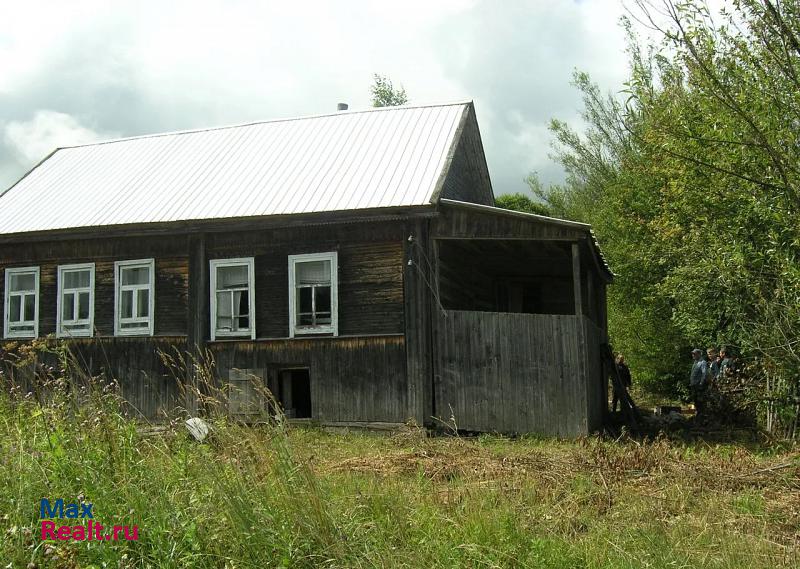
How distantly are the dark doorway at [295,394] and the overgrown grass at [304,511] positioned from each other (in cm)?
686

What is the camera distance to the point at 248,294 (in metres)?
14.4

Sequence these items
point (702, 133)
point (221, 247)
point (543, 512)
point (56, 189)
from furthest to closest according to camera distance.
Answer: point (56, 189) → point (221, 247) → point (702, 133) → point (543, 512)

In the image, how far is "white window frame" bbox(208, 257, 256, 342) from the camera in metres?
14.2

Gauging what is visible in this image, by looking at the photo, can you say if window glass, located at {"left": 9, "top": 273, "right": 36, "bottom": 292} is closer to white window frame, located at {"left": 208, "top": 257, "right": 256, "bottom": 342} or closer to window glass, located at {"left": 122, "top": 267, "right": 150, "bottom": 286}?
window glass, located at {"left": 122, "top": 267, "right": 150, "bottom": 286}

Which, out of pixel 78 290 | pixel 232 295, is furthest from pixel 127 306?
pixel 232 295

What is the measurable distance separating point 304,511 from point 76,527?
5.30 feet

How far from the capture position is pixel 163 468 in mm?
6055

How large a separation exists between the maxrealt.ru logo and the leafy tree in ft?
16.2

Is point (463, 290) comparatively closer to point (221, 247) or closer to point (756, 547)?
point (221, 247)

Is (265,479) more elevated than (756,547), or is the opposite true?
(265,479)

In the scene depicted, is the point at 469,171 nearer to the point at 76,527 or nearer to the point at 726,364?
the point at 726,364

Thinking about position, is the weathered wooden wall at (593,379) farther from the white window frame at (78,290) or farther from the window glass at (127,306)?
the white window frame at (78,290)

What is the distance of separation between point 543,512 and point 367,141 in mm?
11083

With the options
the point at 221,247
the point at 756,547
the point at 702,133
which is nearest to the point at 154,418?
the point at 221,247
